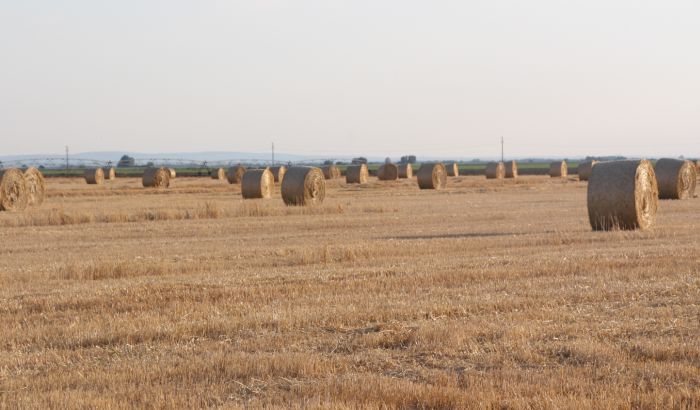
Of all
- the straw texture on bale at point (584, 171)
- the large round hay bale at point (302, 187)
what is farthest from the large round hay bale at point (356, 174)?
the large round hay bale at point (302, 187)

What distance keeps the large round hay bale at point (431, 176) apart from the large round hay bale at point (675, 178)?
53.2ft

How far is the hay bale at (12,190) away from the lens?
30828 millimetres

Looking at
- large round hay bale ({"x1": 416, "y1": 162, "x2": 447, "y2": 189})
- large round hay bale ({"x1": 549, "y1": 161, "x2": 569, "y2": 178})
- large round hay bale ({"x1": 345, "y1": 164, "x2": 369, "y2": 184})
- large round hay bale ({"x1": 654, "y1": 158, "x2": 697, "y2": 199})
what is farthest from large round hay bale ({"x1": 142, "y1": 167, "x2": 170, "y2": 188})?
large round hay bale ({"x1": 654, "y1": 158, "x2": 697, "y2": 199})

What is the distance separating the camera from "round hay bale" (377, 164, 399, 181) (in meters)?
59.8

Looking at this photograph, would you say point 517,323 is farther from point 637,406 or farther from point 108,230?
point 108,230

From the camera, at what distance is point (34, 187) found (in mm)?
33594

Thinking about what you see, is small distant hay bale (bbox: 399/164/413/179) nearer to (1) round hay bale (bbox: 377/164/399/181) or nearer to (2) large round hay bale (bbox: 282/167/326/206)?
(1) round hay bale (bbox: 377/164/399/181)

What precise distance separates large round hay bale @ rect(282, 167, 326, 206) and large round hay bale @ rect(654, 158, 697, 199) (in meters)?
11.7

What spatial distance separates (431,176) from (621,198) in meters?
26.8

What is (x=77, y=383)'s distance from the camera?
269 inches

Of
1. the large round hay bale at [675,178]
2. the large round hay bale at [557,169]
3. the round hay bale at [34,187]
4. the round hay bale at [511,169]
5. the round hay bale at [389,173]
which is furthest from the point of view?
the round hay bale at [511,169]

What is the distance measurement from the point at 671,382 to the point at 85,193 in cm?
4022

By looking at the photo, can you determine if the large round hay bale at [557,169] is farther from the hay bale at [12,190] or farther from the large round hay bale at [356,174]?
the hay bale at [12,190]

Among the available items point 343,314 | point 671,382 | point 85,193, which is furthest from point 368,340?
point 85,193
